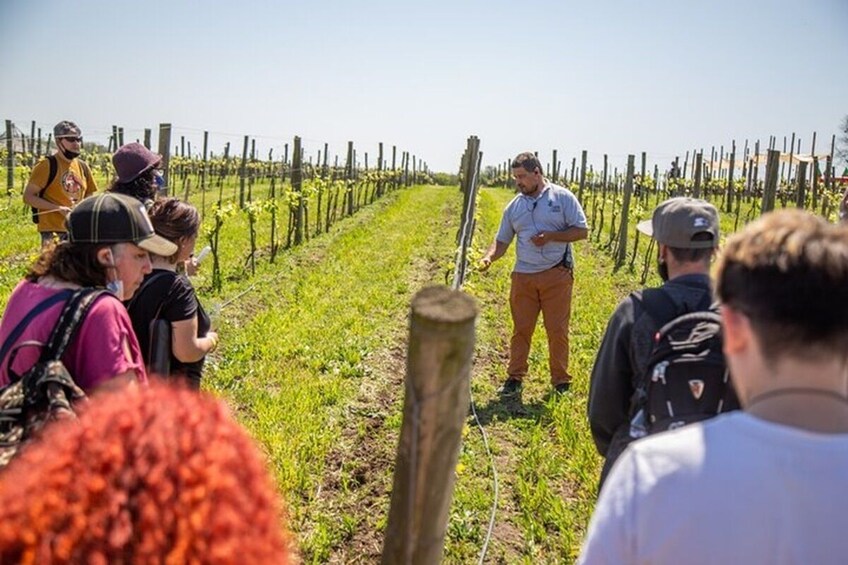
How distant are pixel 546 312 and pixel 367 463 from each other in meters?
2.19

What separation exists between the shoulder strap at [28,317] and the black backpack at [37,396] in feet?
0.05

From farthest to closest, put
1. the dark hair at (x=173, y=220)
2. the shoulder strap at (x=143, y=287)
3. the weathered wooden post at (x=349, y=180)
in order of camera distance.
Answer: the weathered wooden post at (x=349, y=180)
the dark hair at (x=173, y=220)
the shoulder strap at (x=143, y=287)

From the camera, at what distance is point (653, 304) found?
2203 mm

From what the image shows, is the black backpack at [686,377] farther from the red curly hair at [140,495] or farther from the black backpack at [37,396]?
the black backpack at [37,396]

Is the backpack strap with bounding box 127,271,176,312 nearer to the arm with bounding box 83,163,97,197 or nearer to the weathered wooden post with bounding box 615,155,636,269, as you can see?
the arm with bounding box 83,163,97,197

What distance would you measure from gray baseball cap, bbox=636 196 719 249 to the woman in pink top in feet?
6.08

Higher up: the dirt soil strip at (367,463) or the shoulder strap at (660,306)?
the shoulder strap at (660,306)

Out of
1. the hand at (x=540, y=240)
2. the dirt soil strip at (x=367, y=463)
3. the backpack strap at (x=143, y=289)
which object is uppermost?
the hand at (x=540, y=240)

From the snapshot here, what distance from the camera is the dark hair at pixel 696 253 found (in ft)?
7.61

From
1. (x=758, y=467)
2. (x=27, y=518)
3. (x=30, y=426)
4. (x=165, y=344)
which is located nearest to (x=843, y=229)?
(x=758, y=467)

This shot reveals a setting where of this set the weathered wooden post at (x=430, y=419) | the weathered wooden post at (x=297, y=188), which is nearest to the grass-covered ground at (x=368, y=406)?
the weathered wooden post at (x=430, y=419)

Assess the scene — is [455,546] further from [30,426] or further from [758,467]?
[758,467]

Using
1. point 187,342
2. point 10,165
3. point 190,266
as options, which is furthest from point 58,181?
point 10,165

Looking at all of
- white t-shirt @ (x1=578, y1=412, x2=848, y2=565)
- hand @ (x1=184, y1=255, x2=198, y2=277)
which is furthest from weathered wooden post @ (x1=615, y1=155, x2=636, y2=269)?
white t-shirt @ (x1=578, y1=412, x2=848, y2=565)
